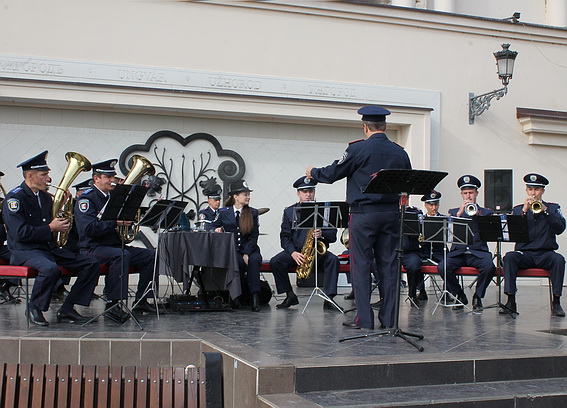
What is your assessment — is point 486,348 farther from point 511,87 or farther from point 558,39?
point 558,39

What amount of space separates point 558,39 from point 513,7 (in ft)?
4.10

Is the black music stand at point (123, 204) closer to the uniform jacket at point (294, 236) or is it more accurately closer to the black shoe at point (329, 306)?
the uniform jacket at point (294, 236)

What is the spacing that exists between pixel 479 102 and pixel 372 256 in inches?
288

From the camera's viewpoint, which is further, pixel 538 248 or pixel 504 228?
pixel 538 248

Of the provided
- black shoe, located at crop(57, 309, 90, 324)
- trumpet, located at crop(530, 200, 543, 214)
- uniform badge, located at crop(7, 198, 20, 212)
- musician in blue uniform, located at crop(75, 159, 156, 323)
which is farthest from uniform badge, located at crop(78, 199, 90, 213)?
trumpet, located at crop(530, 200, 543, 214)

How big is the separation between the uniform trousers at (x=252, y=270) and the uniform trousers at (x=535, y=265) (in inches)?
124

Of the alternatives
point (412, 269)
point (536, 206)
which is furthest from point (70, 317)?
point (536, 206)

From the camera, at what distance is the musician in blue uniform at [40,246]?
7.55 meters

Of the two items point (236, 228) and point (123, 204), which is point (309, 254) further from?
point (123, 204)

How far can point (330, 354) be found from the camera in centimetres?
590

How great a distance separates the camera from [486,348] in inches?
251

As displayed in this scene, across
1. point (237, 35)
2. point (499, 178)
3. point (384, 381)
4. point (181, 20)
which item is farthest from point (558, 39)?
point (384, 381)

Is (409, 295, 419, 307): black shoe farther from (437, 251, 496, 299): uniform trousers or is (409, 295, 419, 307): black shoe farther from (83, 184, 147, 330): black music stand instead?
(83, 184, 147, 330): black music stand

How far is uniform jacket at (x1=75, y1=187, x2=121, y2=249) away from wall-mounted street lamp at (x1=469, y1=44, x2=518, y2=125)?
7340mm
